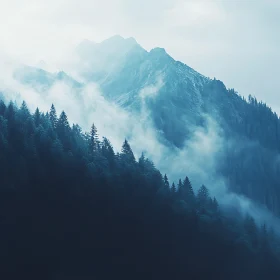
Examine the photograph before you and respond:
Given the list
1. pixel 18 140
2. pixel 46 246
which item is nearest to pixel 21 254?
pixel 46 246

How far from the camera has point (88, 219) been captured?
162 m

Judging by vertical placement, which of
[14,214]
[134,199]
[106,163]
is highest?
[106,163]

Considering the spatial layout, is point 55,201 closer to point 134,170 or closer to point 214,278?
point 134,170

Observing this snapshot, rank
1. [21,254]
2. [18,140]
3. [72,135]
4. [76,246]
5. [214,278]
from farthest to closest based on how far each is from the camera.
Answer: [72,135] < [214,278] < [18,140] < [76,246] < [21,254]

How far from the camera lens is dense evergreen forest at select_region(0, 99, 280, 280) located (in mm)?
142625

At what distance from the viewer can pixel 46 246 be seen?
144 m

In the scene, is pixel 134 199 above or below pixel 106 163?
below

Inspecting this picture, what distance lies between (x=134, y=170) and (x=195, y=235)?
103ft

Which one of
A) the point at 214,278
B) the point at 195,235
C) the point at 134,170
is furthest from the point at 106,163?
the point at 214,278

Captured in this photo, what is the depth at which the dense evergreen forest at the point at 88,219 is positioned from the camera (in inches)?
5615

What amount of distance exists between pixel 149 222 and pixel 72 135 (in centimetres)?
4160

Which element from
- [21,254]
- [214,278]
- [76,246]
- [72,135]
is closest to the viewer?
[21,254]

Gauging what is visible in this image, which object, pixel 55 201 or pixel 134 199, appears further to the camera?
pixel 134 199

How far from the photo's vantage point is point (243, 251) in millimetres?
199750
